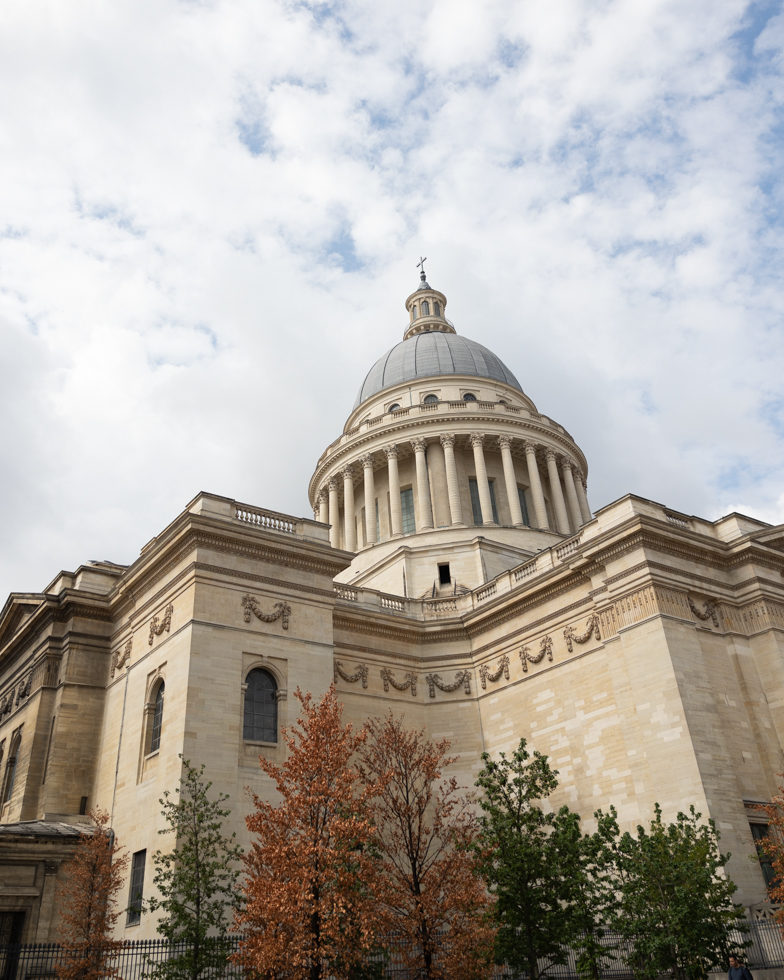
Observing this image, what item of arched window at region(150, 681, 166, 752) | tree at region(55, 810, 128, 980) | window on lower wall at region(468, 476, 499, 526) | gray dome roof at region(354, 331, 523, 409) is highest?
gray dome roof at region(354, 331, 523, 409)

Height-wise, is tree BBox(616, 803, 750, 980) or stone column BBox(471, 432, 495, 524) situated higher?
stone column BBox(471, 432, 495, 524)

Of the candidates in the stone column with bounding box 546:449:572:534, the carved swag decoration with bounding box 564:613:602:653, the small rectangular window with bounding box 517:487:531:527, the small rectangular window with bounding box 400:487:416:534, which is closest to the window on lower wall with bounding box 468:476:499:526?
the small rectangular window with bounding box 517:487:531:527

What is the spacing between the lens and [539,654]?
28.6 m

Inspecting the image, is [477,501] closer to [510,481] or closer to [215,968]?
[510,481]

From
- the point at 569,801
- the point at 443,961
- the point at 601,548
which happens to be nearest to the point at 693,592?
the point at 601,548

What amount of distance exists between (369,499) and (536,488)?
29.3 feet

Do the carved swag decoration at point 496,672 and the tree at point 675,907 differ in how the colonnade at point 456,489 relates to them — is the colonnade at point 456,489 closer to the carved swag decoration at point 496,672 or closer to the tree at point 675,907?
the carved swag decoration at point 496,672

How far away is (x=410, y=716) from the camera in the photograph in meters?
30.2

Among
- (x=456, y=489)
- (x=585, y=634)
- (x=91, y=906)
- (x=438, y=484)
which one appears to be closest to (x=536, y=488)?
(x=456, y=489)

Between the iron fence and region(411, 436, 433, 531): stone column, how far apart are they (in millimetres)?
22791

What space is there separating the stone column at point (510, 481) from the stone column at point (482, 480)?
102cm

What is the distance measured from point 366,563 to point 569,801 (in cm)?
1908

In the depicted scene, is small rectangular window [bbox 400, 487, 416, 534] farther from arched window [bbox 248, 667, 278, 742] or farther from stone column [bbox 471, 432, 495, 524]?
arched window [bbox 248, 667, 278, 742]

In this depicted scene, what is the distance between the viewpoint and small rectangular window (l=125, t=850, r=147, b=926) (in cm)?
2217
